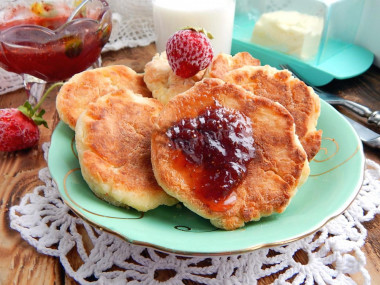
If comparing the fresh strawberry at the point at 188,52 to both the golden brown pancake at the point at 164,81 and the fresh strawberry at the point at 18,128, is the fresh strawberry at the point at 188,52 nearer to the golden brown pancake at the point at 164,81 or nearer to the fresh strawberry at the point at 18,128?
the golden brown pancake at the point at 164,81

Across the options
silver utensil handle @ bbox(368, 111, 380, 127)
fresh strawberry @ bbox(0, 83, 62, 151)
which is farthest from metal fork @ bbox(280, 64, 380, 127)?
fresh strawberry @ bbox(0, 83, 62, 151)

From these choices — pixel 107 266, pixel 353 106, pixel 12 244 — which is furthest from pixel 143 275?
pixel 353 106

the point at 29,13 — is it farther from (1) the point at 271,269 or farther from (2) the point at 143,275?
(1) the point at 271,269

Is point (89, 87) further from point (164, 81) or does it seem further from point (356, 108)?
point (356, 108)

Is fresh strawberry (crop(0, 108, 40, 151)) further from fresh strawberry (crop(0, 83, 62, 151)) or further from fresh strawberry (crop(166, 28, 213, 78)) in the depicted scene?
fresh strawberry (crop(166, 28, 213, 78))

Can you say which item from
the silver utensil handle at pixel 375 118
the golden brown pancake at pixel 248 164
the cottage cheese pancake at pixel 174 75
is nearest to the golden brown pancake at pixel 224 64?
the cottage cheese pancake at pixel 174 75

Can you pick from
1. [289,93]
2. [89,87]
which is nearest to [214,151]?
[289,93]
